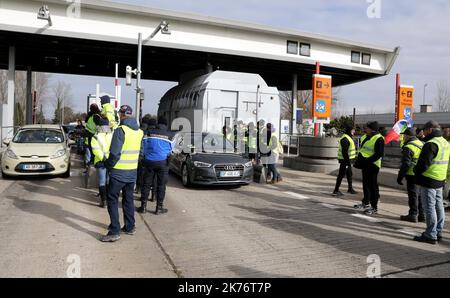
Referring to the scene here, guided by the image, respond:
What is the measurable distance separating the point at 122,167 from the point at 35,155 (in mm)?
5789

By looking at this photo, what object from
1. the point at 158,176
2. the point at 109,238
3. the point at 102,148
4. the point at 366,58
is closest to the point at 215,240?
the point at 109,238

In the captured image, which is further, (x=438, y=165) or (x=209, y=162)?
(x=209, y=162)

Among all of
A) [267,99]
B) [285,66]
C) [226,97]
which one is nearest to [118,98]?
[226,97]

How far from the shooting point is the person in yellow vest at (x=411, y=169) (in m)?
6.69

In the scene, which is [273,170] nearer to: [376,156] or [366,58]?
[376,156]

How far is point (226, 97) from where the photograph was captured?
52.9 feet

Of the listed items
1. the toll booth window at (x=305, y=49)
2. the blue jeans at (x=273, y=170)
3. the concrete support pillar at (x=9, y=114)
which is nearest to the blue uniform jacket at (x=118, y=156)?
the blue jeans at (x=273, y=170)

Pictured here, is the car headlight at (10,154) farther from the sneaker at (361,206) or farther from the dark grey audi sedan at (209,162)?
the sneaker at (361,206)

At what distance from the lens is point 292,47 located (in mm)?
22328

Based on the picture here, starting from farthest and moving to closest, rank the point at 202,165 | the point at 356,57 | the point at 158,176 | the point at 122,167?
the point at 356,57
the point at 202,165
the point at 158,176
the point at 122,167
